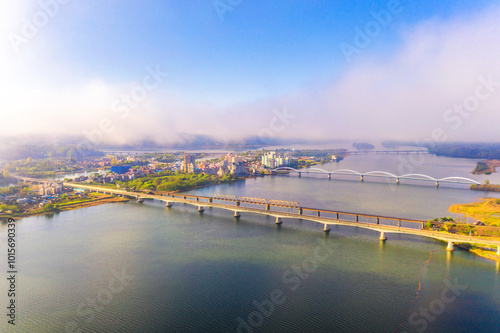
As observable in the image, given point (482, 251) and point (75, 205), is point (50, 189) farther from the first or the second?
point (482, 251)

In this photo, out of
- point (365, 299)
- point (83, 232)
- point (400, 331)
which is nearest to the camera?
→ point (400, 331)

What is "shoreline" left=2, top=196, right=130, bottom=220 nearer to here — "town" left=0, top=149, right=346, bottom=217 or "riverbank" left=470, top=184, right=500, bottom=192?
"town" left=0, top=149, right=346, bottom=217

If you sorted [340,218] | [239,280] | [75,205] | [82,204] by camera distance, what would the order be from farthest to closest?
[82,204]
[75,205]
[340,218]
[239,280]

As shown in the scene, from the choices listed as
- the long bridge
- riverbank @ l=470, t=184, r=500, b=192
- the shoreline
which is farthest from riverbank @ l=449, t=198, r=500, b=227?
the shoreline

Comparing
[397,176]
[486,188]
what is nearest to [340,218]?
[397,176]

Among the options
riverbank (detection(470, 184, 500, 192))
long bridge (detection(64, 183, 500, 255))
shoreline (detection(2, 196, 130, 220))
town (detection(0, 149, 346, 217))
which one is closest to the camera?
long bridge (detection(64, 183, 500, 255))

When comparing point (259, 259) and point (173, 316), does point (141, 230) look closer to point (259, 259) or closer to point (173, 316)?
point (259, 259)

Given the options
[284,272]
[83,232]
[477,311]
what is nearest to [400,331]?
[477,311]

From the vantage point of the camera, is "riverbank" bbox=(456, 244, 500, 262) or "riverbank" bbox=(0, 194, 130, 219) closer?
"riverbank" bbox=(456, 244, 500, 262)

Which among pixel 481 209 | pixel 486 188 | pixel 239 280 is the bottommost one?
pixel 239 280
